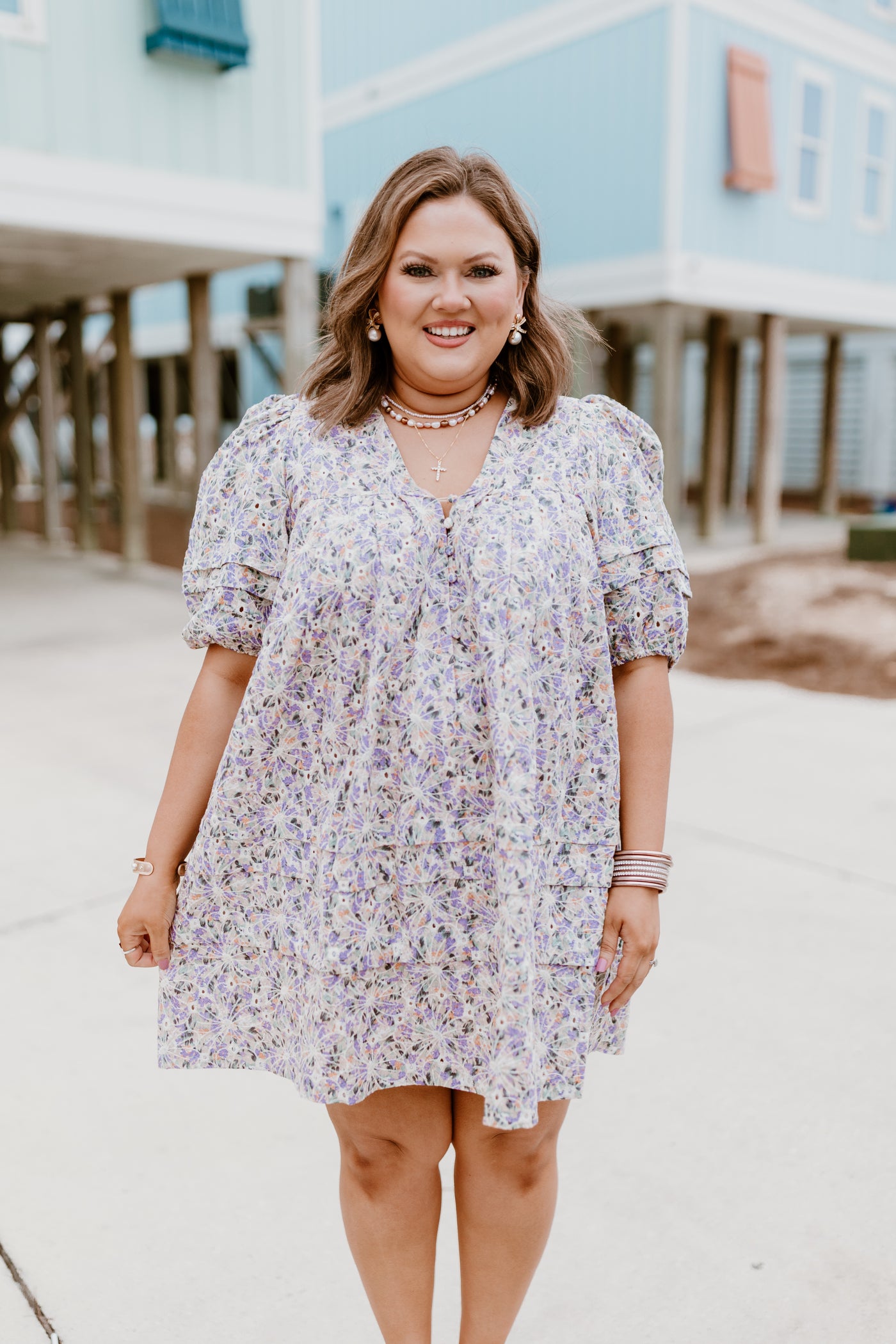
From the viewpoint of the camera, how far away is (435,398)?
1624 mm

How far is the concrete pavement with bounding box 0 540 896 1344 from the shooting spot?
194 cm

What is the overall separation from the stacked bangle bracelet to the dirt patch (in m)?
5.01

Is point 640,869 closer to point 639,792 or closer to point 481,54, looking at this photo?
point 639,792

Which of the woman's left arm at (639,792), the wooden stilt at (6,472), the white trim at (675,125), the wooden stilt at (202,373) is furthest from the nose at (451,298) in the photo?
the wooden stilt at (6,472)

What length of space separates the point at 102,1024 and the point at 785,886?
2.09m

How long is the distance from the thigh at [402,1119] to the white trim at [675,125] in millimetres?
10455

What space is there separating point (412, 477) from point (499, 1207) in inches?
40.4

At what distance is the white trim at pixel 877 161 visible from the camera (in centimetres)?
1279

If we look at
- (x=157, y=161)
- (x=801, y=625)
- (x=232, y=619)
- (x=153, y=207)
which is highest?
(x=157, y=161)

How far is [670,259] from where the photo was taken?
35.6ft

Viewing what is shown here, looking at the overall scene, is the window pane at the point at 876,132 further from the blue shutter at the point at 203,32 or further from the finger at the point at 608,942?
the finger at the point at 608,942

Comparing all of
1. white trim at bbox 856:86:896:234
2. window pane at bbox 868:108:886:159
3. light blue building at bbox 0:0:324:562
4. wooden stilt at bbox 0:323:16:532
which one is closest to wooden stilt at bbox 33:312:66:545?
wooden stilt at bbox 0:323:16:532

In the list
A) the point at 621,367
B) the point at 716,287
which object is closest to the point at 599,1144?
the point at 716,287

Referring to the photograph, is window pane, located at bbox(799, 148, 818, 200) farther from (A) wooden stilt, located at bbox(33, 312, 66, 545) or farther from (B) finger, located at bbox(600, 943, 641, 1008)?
(B) finger, located at bbox(600, 943, 641, 1008)
